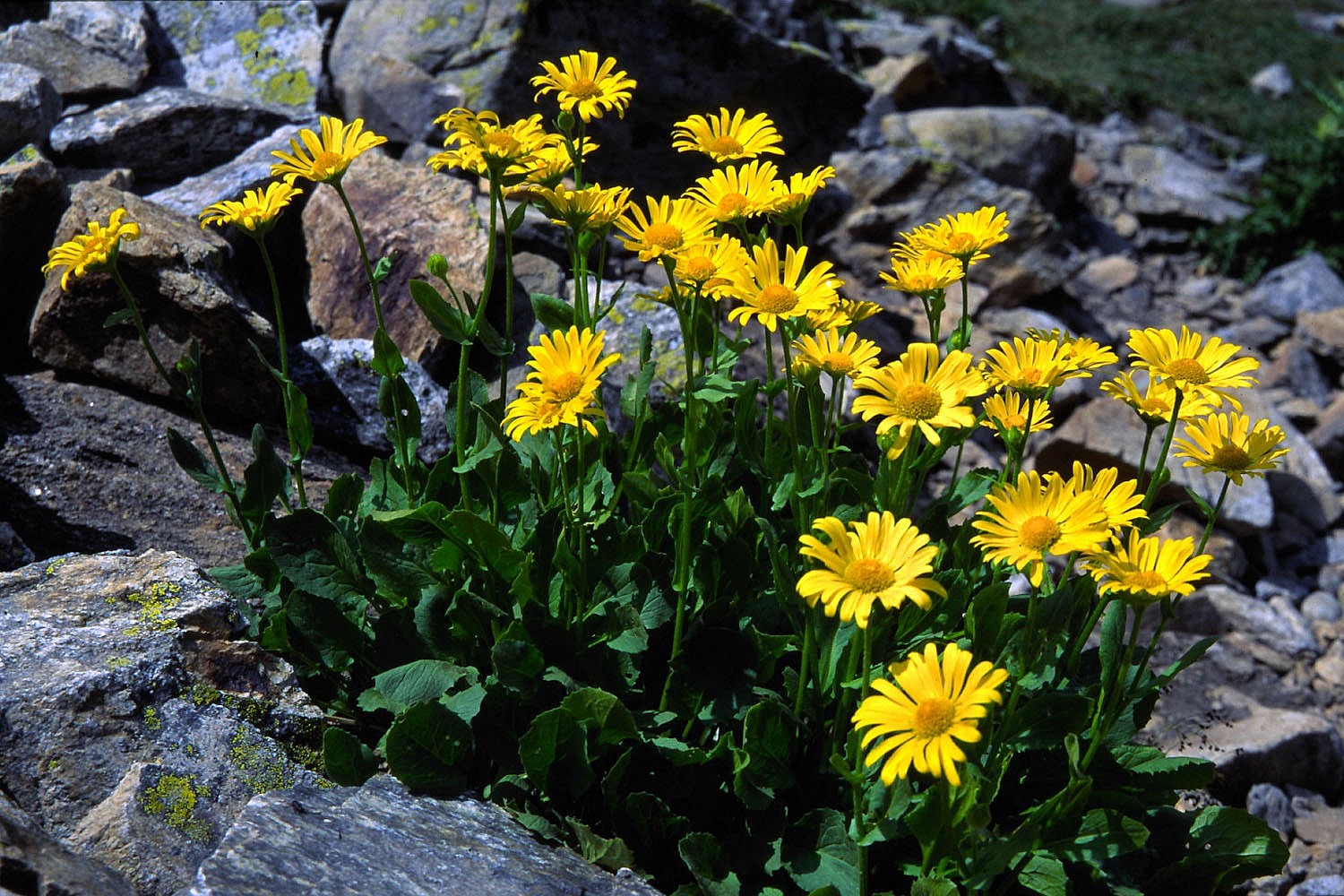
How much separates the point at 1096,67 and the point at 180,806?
10938 millimetres

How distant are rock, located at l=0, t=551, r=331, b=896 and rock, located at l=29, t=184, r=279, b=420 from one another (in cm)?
104

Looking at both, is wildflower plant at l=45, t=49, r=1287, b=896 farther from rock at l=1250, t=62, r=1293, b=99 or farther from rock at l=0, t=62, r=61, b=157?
rock at l=1250, t=62, r=1293, b=99

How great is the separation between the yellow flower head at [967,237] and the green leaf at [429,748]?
1569 millimetres

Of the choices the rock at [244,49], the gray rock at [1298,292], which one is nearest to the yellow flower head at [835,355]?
the rock at [244,49]

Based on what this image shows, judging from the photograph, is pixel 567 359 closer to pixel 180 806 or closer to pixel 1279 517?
pixel 180 806

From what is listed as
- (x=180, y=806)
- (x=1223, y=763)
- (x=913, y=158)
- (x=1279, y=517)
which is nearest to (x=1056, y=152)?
(x=913, y=158)

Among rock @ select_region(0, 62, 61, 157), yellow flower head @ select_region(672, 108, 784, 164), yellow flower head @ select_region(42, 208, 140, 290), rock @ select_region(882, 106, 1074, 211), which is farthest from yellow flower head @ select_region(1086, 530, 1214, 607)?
rock @ select_region(882, 106, 1074, 211)

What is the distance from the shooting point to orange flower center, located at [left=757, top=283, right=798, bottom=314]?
259 centimetres

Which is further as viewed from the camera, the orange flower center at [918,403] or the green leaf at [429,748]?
the green leaf at [429,748]

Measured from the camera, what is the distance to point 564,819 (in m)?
2.83

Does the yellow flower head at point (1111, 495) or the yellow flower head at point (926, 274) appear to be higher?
the yellow flower head at point (926, 274)

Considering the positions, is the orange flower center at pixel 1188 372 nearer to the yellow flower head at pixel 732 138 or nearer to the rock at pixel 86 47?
the yellow flower head at pixel 732 138

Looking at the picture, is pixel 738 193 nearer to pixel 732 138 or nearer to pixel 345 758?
pixel 732 138

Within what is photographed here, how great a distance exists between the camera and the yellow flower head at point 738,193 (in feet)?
9.12
